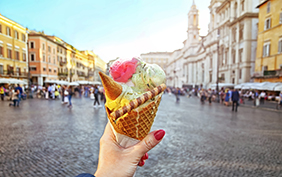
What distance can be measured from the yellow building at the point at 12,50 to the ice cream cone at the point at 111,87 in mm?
33427

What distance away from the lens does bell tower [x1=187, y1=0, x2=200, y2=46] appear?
61969mm

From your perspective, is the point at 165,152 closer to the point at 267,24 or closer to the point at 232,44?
the point at 267,24

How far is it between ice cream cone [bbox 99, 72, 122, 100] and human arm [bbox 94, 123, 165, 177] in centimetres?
40

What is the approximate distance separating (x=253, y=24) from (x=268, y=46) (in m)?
8.05

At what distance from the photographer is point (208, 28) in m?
48.0

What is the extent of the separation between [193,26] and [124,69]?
225ft

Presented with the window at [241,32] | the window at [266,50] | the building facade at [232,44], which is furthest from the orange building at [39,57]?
the window at [266,50]

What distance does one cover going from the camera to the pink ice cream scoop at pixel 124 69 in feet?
4.65

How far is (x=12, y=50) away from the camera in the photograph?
1149 inches

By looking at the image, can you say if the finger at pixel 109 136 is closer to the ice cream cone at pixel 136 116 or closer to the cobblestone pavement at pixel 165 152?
the ice cream cone at pixel 136 116

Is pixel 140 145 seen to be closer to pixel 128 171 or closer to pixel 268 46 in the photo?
pixel 128 171

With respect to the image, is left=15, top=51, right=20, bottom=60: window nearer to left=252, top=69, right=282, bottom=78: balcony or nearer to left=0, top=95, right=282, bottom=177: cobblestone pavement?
left=0, top=95, right=282, bottom=177: cobblestone pavement

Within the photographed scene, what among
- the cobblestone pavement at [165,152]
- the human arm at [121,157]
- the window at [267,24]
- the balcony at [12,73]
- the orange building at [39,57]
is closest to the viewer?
the human arm at [121,157]

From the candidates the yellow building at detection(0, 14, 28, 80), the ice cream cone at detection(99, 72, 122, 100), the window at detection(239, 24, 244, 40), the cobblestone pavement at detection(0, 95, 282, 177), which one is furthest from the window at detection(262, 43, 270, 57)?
the yellow building at detection(0, 14, 28, 80)
